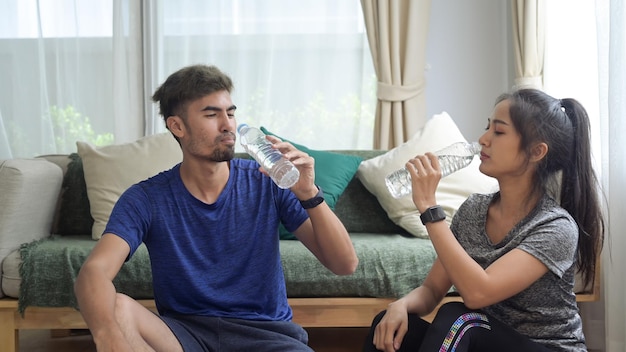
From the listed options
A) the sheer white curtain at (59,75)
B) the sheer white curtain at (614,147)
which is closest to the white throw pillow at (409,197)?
the sheer white curtain at (614,147)

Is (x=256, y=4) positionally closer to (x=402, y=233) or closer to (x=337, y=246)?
(x=402, y=233)

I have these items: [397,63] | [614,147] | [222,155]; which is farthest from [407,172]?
[397,63]

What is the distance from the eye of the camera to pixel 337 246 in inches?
71.9

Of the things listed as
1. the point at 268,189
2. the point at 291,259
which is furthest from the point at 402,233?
the point at 268,189

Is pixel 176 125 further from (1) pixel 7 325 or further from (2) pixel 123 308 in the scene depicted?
(1) pixel 7 325

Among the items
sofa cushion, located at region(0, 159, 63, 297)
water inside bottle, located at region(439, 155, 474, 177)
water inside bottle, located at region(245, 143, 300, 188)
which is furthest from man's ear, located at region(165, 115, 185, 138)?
sofa cushion, located at region(0, 159, 63, 297)

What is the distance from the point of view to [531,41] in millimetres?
3654

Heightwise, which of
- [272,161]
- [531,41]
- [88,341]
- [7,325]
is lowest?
[88,341]

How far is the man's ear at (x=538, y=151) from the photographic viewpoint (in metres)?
1.69

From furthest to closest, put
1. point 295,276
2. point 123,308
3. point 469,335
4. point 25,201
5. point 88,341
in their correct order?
point 88,341
point 25,201
point 295,276
point 123,308
point 469,335

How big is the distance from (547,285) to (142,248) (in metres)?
1.51

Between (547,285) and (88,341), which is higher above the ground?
(547,285)

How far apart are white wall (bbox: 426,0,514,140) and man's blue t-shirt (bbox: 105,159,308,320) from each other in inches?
94.7

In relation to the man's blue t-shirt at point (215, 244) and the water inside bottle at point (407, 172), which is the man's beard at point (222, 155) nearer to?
the man's blue t-shirt at point (215, 244)
